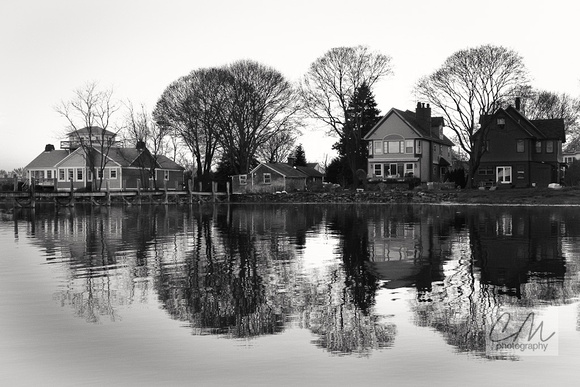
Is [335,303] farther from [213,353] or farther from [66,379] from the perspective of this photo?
[66,379]

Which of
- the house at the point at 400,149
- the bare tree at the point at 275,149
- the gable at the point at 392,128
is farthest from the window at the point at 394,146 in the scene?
the bare tree at the point at 275,149

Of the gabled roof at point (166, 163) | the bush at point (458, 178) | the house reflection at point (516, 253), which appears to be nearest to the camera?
the house reflection at point (516, 253)

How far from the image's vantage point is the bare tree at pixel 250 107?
267ft

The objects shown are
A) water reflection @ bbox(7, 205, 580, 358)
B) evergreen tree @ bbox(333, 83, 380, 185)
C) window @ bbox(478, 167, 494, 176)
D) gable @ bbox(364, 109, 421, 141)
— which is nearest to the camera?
water reflection @ bbox(7, 205, 580, 358)

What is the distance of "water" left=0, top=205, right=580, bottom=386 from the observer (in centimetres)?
970

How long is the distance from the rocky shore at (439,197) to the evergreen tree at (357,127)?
22.7 feet

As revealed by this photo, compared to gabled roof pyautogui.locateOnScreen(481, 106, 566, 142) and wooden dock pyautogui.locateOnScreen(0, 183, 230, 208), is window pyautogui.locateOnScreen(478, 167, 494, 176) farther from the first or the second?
wooden dock pyautogui.locateOnScreen(0, 183, 230, 208)

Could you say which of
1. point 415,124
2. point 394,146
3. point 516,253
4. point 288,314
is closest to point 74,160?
point 394,146

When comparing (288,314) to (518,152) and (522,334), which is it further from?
(518,152)

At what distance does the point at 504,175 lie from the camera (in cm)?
7644

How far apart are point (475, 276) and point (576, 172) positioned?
78.4m

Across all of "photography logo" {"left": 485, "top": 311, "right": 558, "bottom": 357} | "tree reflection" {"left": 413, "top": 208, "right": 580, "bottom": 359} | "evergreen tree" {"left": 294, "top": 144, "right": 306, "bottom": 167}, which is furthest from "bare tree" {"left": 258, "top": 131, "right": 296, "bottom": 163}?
"photography logo" {"left": 485, "top": 311, "right": 558, "bottom": 357}

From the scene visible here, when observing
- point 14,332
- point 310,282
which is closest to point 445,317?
point 310,282

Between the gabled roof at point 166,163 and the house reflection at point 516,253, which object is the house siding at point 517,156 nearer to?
the house reflection at point 516,253
